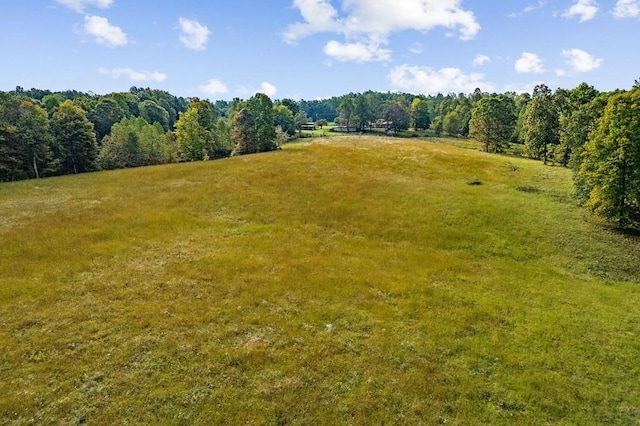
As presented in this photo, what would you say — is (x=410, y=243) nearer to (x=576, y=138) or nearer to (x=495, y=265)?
(x=495, y=265)

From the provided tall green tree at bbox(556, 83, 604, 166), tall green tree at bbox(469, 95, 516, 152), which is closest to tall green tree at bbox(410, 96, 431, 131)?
tall green tree at bbox(469, 95, 516, 152)

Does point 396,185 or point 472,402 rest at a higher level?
point 396,185

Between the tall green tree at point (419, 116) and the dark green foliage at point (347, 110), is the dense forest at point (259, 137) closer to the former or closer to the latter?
the tall green tree at point (419, 116)

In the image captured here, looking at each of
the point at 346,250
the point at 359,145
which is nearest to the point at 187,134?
the point at 359,145

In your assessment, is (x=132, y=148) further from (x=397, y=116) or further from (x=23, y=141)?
(x=397, y=116)

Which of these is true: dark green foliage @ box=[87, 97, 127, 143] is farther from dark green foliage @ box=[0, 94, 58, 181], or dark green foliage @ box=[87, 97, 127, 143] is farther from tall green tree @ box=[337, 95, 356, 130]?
tall green tree @ box=[337, 95, 356, 130]
